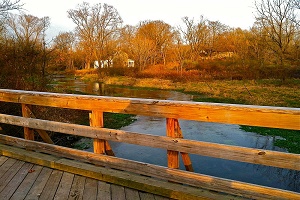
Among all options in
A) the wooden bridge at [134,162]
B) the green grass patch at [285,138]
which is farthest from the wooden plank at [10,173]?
the green grass patch at [285,138]

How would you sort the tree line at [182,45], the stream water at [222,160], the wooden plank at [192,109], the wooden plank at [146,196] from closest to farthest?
the wooden plank at [192,109] < the wooden plank at [146,196] < the stream water at [222,160] < the tree line at [182,45]

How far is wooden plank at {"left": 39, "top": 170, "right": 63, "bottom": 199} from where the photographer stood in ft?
8.84

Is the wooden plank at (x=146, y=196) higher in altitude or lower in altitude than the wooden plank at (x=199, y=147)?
lower

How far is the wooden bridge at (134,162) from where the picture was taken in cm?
223

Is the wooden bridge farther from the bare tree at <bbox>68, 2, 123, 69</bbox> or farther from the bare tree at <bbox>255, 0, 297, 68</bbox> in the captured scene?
Answer: the bare tree at <bbox>68, 2, 123, 69</bbox>

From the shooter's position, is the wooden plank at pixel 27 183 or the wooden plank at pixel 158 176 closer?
the wooden plank at pixel 158 176

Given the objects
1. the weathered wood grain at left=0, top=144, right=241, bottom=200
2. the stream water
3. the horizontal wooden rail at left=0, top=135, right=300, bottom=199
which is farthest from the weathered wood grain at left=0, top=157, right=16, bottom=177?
the stream water

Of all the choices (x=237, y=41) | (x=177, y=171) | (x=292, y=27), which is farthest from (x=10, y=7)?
(x=237, y=41)

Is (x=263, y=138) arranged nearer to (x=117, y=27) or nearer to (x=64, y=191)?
(x=64, y=191)

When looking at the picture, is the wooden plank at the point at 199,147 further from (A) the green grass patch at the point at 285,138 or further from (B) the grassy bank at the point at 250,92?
(B) the grassy bank at the point at 250,92

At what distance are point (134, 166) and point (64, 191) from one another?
83 centimetres

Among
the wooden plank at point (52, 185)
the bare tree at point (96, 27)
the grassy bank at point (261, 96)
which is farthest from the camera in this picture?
the bare tree at point (96, 27)

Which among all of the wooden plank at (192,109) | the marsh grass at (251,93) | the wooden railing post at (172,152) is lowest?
the marsh grass at (251,93)

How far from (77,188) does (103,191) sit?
0.32 meters
